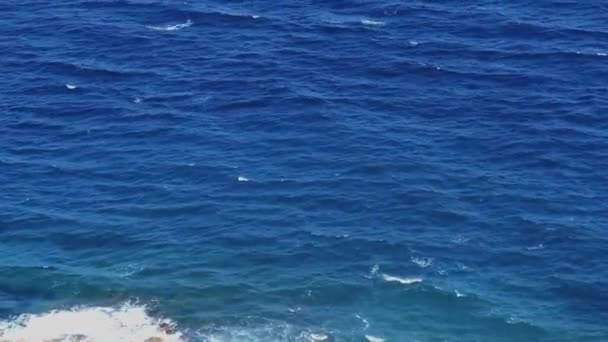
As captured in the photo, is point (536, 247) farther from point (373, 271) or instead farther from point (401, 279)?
point (373, 271)

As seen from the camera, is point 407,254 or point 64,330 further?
point 407,254

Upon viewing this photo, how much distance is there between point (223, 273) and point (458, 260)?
3937cm

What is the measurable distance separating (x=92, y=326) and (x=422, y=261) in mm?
55127

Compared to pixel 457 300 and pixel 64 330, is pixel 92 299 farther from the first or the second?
pixel 457 300

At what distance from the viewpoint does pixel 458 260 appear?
197m

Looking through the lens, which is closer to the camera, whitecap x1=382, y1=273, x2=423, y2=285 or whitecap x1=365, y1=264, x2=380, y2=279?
whitecap x1=382, y1=273, x2=423, y2=285

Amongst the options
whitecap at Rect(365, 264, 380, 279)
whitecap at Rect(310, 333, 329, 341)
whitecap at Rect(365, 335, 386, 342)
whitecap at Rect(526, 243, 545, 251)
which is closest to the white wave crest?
whitecap at Rect(310, 333, 329, 341)

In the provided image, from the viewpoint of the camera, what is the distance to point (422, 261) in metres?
197

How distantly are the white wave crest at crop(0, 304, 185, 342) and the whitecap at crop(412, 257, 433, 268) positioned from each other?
41.7m

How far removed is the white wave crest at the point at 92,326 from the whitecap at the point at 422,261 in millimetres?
41700

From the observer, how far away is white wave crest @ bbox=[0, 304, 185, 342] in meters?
183

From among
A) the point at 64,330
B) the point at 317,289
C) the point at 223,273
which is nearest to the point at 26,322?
the point at 64,330

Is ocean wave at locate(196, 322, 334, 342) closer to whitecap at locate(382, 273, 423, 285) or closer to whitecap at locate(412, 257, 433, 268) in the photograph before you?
whitecap at locate(382, 273, 423, 285)

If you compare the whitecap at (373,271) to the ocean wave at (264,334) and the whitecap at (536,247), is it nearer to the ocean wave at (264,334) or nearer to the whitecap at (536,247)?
the ocean wave at (264,334)
